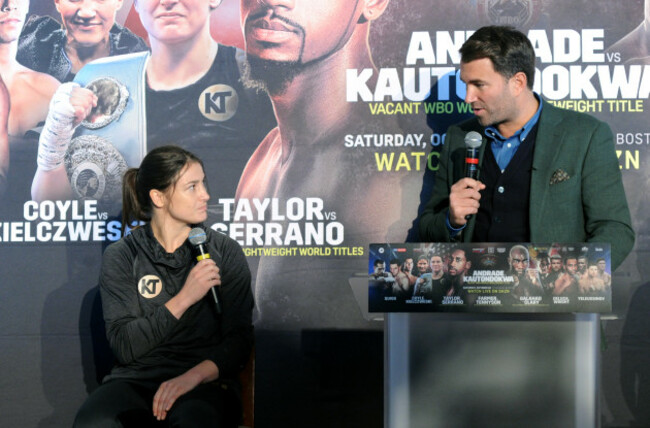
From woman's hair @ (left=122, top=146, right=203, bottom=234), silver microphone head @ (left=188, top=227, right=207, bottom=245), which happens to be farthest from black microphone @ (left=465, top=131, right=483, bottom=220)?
woman's hair @ (left=122, top=146, right=203, bottom=234)

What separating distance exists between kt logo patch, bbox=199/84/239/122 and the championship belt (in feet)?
0.95

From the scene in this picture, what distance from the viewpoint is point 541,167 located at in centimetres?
260

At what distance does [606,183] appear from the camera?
8.53 ft

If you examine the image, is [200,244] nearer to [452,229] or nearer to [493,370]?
[452,229]

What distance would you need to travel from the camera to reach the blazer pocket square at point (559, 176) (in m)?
2.60

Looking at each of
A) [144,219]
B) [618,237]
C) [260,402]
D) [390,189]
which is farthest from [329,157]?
[618,237]

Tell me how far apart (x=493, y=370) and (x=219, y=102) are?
2022 mm

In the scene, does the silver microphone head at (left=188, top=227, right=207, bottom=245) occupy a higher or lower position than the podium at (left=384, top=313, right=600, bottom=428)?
higher

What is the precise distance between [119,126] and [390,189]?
4.13ft

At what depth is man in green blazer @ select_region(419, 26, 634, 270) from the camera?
8.50 feet

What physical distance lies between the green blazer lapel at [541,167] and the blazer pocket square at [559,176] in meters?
0.01

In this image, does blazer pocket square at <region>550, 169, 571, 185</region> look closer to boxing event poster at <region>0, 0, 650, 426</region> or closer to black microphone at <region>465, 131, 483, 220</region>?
black microphone at <region>465, 131, 483, 220</region>

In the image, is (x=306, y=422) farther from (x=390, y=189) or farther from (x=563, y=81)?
(x=563, y=81)

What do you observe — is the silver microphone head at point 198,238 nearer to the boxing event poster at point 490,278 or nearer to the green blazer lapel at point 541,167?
the boxing event poster at point 490,278
